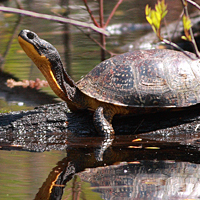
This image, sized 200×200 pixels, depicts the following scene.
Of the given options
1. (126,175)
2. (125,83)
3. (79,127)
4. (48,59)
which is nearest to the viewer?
(126,175)

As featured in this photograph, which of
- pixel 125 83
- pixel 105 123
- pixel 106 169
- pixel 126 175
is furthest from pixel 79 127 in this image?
pixel 126 175

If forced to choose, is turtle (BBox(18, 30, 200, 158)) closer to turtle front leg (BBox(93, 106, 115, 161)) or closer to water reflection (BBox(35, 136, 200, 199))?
turtle front leg (BBox(93, 106, 115, 161))

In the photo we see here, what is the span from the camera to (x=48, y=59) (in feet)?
14.9

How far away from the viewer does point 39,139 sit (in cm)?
460

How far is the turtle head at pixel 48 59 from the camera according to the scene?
4406 mm

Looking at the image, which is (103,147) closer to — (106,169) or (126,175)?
(106,169)

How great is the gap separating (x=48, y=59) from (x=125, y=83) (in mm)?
1092

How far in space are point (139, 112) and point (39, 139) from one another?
4.66ft

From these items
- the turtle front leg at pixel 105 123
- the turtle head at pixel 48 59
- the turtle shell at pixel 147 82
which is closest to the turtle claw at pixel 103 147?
the turtle front leg at pixel 105 123

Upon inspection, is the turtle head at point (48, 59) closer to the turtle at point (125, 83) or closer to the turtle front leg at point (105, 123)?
the turtle at point (125, 83)

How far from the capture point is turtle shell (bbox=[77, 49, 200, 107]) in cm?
455

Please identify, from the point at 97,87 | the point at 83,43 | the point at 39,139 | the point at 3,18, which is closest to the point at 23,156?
the point at 39,139

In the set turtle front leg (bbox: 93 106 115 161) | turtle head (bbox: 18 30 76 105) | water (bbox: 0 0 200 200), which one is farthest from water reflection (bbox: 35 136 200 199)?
turtle head (bbox: 18 30 76 105)

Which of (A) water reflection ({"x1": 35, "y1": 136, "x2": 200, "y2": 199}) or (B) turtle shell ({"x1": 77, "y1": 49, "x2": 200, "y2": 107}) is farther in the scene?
(B) turtle shell ({"x1": 77, "y1": 49, "x2": 200, "y2": 107})
